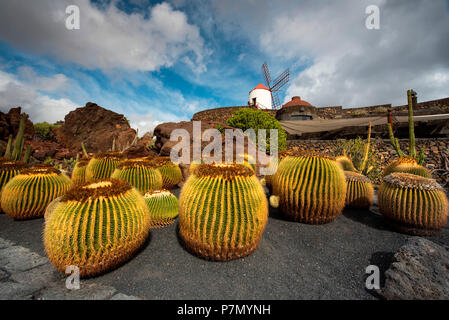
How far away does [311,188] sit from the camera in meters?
3.19

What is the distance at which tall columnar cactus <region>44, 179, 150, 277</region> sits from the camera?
197 centimetres

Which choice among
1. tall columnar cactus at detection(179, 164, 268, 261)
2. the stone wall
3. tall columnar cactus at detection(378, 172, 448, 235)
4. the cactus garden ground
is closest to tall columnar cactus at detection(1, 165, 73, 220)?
the cactus garden ground

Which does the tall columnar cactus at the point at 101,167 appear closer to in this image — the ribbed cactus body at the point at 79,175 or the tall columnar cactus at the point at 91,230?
the ribbed cactus body at the point at 79,175

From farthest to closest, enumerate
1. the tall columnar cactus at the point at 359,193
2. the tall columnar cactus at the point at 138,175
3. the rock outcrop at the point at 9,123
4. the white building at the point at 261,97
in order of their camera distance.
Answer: the white building at the point at 261,97 → the rock outcrop at the point at 9,123 → the tall columnar cactus at the point at 359,193 → the tall columnar cactus at the point at 138,175

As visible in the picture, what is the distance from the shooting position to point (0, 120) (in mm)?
10469

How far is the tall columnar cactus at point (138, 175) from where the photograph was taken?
3826mm

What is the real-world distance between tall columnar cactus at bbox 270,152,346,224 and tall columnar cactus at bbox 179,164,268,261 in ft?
3.66

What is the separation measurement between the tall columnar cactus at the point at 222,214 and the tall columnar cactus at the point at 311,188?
112cm

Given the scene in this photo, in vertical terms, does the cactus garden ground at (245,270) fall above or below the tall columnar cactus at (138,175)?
below

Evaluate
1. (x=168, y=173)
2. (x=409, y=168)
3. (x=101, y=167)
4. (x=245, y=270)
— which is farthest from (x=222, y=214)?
(x=409, y=168)

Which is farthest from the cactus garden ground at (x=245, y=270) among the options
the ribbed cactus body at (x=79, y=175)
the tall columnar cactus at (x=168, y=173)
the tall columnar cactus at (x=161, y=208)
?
the tall columnar cactus at (x=168, y=173)

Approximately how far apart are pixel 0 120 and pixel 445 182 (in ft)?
67.4

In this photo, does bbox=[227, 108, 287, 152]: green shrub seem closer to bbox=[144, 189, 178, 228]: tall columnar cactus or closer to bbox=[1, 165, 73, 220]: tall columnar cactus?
bbox=[144, 189, 178, 228]: tall columnar cactus
